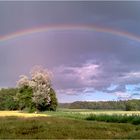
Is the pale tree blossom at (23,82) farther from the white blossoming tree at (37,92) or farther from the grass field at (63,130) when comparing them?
the grass field at (63,130)

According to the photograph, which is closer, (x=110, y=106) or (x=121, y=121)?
(x=121, y=121)

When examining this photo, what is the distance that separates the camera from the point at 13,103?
15375 centimetres

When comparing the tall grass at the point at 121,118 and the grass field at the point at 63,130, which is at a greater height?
the tall grass at the point at 121,118

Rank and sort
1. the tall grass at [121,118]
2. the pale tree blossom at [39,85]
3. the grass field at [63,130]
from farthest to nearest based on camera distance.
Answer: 1. the pale tree blossom at [39,85]
2. the tall grass at [121,118]
3. the grass field at [63,130]

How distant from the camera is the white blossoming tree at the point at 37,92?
367 ft

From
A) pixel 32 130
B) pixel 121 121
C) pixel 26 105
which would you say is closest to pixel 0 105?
pixel 26 105

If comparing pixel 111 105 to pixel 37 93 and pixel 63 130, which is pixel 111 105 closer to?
pixel 37 93

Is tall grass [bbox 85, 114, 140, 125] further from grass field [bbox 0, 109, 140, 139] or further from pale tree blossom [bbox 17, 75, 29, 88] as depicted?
pale tree blossom [bbox 17, 75, 29, 88]

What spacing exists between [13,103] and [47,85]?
4122cm

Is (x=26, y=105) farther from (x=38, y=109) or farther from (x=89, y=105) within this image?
(x=89, y=105)

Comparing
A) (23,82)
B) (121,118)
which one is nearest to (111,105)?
(23,82)

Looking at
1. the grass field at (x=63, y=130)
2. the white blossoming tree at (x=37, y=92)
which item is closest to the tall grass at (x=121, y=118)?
the grass field at (x=63, y=130)

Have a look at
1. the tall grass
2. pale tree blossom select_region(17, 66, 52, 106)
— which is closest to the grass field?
the tall grass

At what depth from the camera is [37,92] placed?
112 meters
